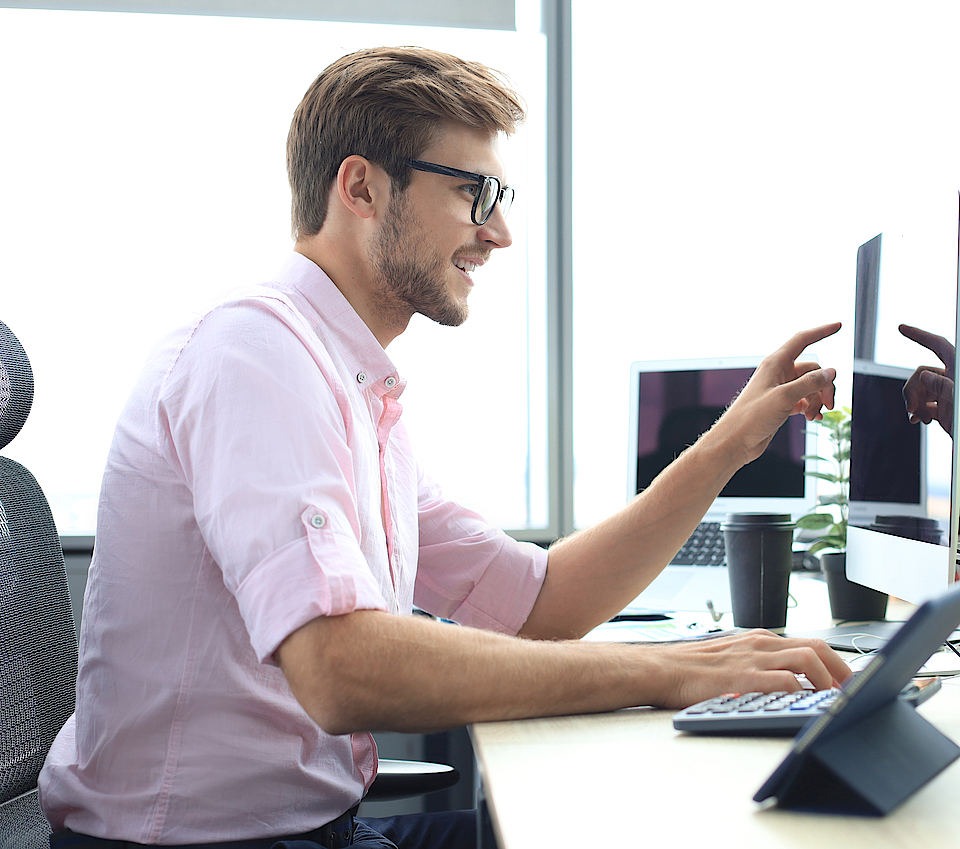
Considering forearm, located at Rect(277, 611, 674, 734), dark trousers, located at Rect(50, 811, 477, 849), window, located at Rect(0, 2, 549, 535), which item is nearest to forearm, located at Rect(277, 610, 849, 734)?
forearm, located at Rect(277, 611, 674, 734)

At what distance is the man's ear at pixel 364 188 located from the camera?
3.76 feet

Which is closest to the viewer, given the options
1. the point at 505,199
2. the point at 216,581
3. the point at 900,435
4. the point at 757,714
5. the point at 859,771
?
the point at 859,771

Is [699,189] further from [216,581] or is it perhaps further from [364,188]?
[216,581]

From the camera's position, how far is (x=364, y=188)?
45.3 inches

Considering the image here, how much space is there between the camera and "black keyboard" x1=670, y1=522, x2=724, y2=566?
165 centimetres

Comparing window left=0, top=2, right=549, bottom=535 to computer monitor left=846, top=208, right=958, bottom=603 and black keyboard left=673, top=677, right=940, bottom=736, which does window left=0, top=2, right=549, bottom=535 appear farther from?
black keyboard left=673, top=677, right=940, bottom=736

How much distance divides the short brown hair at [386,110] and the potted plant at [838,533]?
0.86m

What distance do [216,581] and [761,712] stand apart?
21.6 inches

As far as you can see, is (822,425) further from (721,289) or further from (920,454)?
(721,289)

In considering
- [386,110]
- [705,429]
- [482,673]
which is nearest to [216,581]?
[482,673]

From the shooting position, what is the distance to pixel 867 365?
1239 millimetres

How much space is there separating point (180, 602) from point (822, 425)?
4.13 feet

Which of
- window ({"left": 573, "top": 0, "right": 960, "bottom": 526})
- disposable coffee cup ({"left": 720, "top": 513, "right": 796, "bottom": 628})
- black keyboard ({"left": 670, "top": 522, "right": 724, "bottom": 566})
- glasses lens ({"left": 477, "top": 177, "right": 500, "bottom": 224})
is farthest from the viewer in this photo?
window ({"left": 573, "top": 0, "right": 960, "bottom": 526})

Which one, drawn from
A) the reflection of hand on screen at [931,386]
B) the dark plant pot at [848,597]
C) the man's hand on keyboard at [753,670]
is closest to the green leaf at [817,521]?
the dark plant pot at [848,597]
